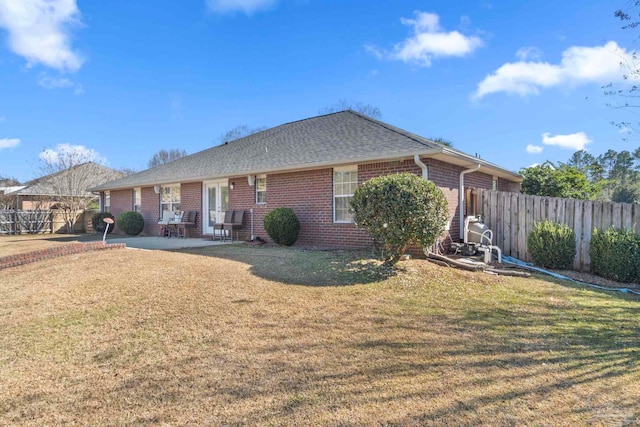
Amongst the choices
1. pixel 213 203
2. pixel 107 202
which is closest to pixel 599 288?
pixel 213 203

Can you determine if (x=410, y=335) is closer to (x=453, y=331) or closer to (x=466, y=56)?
(x=453, y=331)

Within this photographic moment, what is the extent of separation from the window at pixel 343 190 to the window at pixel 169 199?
834 cm

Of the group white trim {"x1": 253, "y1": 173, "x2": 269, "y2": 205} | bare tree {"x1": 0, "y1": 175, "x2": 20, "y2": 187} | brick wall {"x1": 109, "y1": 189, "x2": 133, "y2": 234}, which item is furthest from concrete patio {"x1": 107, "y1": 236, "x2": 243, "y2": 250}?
bare tree {"x1": 0, "y1": 175, "x2": 20, "y2": 187}

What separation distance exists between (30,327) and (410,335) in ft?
14.7

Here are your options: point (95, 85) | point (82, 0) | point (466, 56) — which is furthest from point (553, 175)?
point (95, 85)

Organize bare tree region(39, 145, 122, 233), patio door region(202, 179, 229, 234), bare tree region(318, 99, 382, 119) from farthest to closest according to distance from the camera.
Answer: bare tree region(318, 99, 382, 119), bare tree region(39, 145, 122, 233), patio door region(202, 179, 229, 234)

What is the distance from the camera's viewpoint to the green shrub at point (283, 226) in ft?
34.9

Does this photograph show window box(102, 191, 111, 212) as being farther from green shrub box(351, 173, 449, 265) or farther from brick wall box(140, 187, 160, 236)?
green shrub box(351, 173, 449, 265)

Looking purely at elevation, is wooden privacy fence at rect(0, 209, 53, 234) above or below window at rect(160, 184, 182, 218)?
below

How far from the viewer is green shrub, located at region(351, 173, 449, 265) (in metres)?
6.29

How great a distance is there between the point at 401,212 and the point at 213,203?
987 centimetres

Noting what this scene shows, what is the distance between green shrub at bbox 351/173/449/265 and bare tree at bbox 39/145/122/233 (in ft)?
70.6

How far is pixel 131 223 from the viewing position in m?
16.4

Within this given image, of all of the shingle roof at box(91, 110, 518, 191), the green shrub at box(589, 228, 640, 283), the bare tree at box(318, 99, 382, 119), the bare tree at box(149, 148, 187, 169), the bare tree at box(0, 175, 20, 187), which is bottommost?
the green shrub at box(589, 228, 640, 283)
